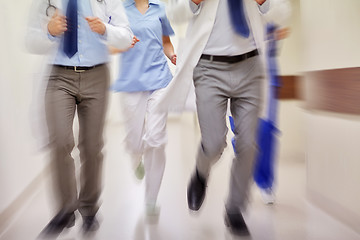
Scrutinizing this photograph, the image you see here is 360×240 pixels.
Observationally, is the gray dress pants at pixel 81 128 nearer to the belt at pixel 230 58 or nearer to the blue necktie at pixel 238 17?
the belt at pixel 230 58

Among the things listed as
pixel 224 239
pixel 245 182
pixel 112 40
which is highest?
pixel 112 40

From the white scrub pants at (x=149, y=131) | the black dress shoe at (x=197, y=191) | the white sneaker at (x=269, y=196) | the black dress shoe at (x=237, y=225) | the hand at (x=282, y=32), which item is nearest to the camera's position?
the black dress shoe at (x=237, y=225)

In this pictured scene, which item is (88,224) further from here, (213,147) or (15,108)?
(15,108)

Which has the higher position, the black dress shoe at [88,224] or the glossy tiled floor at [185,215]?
the black dress shoe at [88,224]

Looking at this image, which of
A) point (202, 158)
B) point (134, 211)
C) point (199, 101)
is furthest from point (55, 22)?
point (134, 211)

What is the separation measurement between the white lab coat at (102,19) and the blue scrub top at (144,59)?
32 centimetres

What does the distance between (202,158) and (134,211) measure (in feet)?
2.72

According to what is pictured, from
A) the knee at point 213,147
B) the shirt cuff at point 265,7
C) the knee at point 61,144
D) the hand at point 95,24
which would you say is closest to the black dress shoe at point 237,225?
the knee at point 213,147

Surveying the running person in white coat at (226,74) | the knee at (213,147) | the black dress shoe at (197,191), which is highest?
the running person in white coat at (226,74)

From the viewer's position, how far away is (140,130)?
7.68 feet

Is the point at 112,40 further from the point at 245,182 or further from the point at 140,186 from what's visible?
the point at 140,186

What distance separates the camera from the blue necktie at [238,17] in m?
1.56

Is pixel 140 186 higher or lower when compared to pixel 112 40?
lower

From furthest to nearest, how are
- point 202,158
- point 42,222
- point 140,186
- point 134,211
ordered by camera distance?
1. point 140,186
2. point 134,211
3. point 42,222
4. point 202,158
